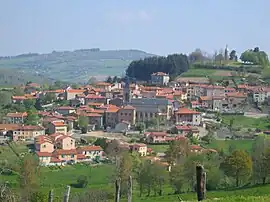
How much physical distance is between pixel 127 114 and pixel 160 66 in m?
24.4

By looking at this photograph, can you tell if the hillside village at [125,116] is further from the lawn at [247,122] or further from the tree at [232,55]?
the tree at [232,55]

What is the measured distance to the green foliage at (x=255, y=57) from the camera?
232 feet

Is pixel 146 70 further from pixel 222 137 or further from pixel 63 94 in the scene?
pixel 222 137

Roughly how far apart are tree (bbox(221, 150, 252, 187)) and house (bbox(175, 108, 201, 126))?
66.4 feet

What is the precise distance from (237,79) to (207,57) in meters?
19.9

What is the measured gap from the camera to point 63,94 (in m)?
61.7

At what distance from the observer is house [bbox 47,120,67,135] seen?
143 ft

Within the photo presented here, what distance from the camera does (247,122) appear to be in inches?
1833

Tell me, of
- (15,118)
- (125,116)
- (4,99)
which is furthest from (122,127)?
(4,99)

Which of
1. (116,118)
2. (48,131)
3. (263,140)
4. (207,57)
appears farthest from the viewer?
(207,57)

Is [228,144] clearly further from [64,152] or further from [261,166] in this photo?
[261,166]

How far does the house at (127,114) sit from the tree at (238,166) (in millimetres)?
21747

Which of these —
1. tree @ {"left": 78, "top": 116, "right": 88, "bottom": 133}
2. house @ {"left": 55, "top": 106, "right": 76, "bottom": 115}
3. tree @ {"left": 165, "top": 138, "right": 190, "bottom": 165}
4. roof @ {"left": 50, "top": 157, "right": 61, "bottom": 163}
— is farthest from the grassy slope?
house @ {"left": 55, "top": 106, "right": 76, "bottom": 115}

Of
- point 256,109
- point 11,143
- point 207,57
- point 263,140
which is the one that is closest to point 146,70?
point 207,57
